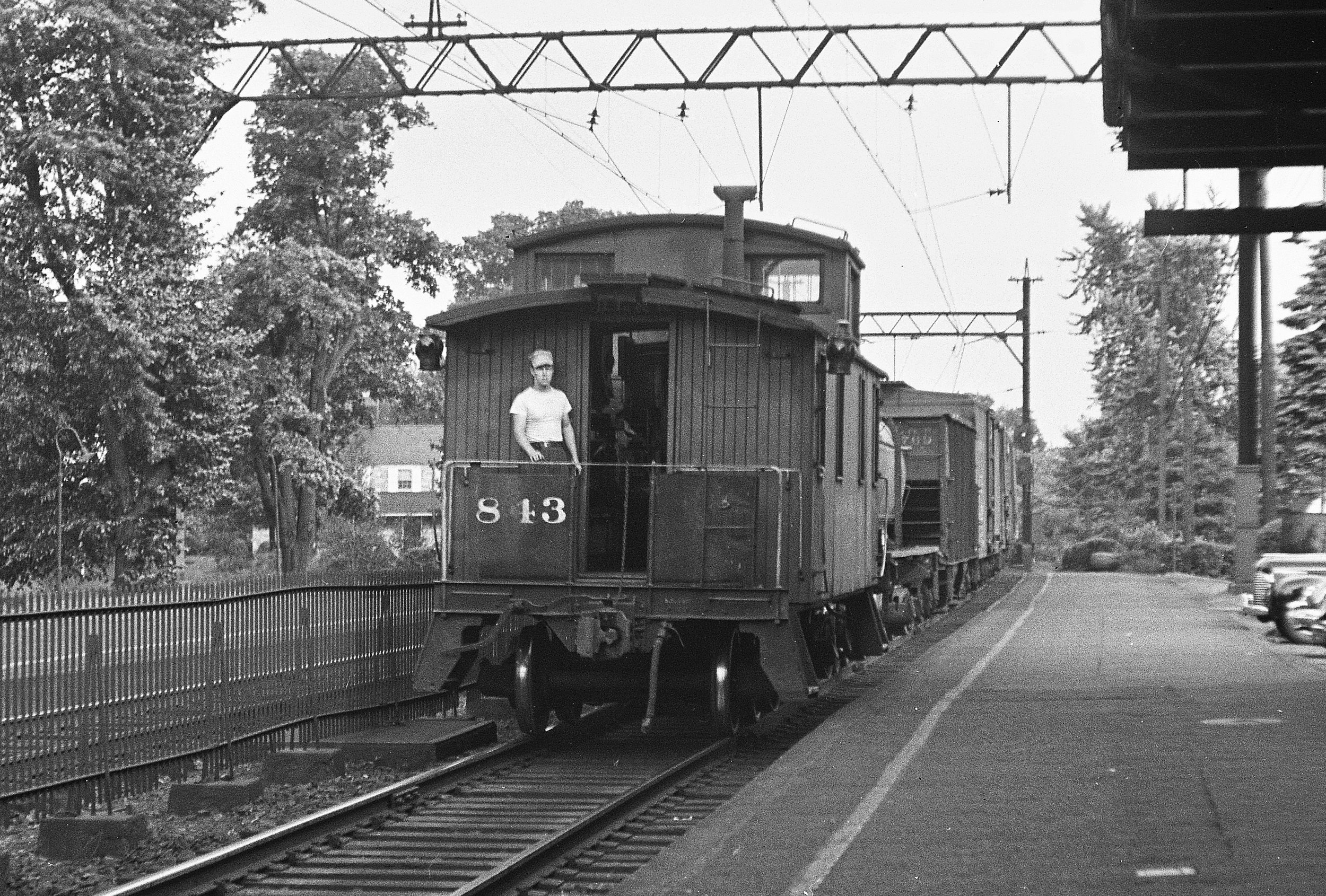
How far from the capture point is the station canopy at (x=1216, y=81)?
44.5 feet

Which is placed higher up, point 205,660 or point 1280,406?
point 1280,406

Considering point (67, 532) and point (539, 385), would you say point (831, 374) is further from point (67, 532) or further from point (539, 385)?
point (67, 532)

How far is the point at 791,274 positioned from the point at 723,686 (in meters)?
4.32

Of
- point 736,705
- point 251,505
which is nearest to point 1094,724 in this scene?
point 736,705

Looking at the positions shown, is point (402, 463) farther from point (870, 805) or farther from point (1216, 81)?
point (870, 805)

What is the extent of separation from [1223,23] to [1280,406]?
31.9 metres

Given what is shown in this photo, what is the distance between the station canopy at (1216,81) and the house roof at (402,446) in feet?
259

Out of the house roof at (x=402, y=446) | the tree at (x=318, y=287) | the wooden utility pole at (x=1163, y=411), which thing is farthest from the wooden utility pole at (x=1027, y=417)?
the house roof at (x=402, y=446)

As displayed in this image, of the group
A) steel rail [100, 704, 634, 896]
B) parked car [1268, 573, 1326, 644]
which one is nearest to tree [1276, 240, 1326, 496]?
parked car [1268, 573, 1326, 644]

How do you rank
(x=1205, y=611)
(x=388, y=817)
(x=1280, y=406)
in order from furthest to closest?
(x=1280, y=406) → (x=1205, y=611) → (x=388, y=817)

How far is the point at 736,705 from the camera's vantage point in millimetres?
13797

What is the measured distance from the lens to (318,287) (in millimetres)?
41344

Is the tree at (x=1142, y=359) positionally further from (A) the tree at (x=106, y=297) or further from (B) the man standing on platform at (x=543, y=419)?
(B) the man standing on platform at (x=543, y=419)

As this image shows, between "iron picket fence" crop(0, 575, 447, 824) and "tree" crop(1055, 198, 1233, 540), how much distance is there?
5821 cm
